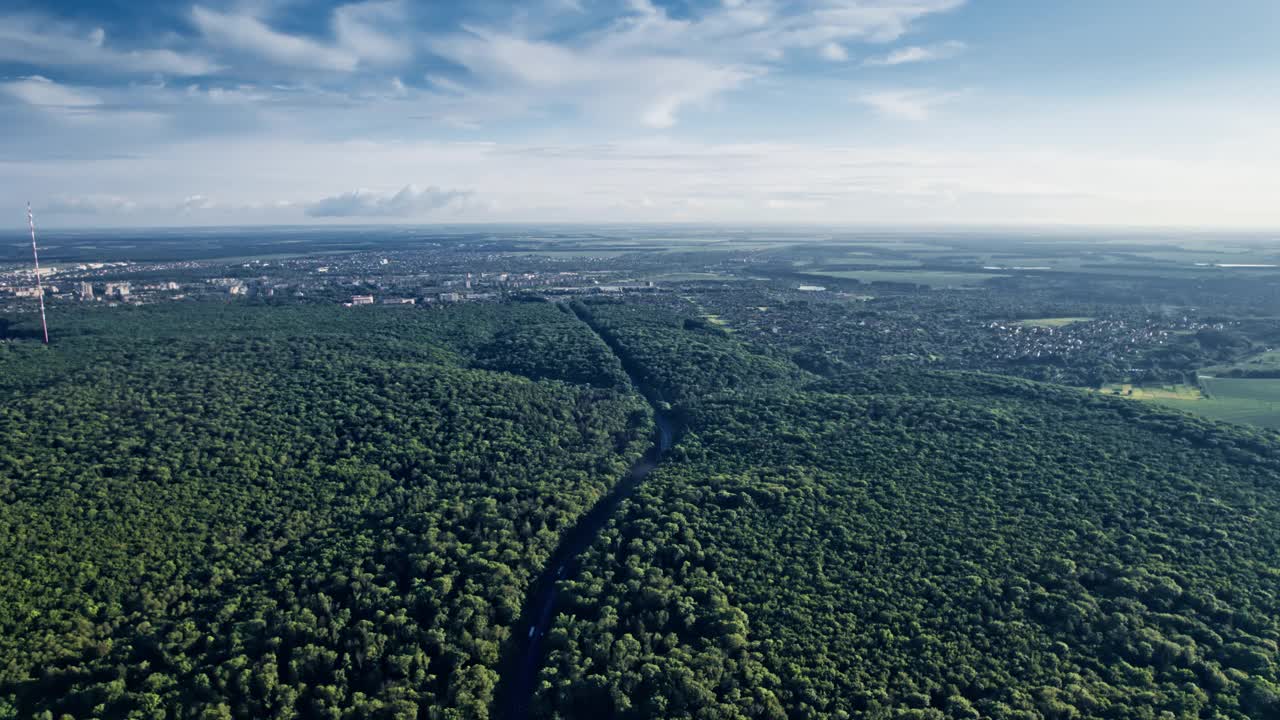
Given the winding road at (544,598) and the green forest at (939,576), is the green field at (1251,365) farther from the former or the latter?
the winding road at (544,598)

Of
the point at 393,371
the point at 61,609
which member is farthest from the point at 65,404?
the point at 61,609

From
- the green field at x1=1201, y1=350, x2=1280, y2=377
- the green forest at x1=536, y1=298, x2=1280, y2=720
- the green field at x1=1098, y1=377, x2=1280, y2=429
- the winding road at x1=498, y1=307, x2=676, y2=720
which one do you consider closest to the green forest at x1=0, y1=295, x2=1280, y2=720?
the green forest at x1=536, y1=298, x2=1280, y2=720

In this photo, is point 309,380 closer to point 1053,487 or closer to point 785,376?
point 785,376

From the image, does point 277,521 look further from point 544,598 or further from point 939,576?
point 939,576

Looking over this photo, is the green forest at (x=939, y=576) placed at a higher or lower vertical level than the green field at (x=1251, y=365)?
lower

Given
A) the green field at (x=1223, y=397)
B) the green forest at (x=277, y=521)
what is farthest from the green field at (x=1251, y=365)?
the green forest at (x=277, y=521)

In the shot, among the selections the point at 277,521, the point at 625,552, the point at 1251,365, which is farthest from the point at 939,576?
the point at 1251,365
